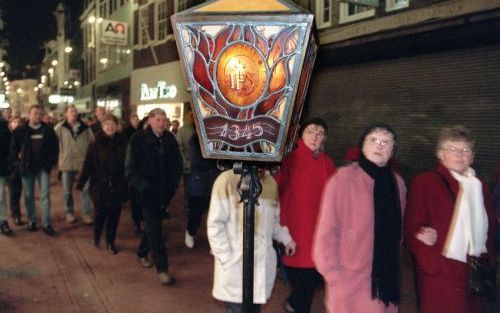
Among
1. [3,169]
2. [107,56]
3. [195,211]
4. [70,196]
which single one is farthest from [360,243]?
[107,56]

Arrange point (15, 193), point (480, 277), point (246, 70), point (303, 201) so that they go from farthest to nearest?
1. point (15, 193)
2. point (303, 201)
3. point (480, 277)
4. point (246, 70)

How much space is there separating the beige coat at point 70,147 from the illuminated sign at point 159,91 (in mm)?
11414

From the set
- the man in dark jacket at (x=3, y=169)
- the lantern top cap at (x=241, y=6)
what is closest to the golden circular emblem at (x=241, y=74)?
the lantern top cap at (x=241, y=6)

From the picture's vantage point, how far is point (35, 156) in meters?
8.03

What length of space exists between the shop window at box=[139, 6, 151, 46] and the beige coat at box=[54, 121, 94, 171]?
45.0 feet

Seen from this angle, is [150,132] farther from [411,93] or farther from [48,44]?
[48,44]

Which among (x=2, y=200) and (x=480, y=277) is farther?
(x=2, y=200)

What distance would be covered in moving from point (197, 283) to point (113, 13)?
80.9 ft

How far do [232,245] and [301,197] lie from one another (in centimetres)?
95

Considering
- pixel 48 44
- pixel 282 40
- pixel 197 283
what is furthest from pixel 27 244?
pixel 48 44

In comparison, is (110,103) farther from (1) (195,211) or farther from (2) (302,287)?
(2) (302,287)

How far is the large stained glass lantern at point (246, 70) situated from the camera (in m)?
2.18

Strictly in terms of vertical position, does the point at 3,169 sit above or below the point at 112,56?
below

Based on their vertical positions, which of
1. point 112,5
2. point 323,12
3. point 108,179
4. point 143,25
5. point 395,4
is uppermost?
point 112,5
